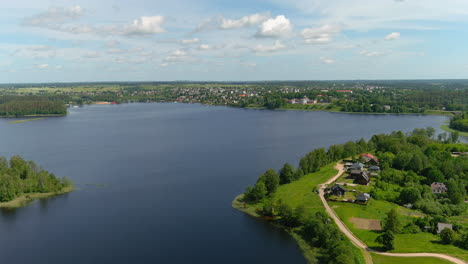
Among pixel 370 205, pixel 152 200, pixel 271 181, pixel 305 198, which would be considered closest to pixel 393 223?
pixel 370 205

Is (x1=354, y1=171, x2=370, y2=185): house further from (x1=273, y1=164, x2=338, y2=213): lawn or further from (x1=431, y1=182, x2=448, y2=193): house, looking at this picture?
(x1=431, y1=182, x2=448, y2=193): house

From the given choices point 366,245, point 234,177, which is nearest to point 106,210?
point 234,177

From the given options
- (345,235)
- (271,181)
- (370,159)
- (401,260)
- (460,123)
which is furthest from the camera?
(460,123)

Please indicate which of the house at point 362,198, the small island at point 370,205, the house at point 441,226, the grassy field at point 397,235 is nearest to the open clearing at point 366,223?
the small island at point 370,205

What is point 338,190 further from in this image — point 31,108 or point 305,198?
point 31,108

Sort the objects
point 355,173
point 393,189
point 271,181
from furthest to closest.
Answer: point 355,173 → point 271,181 → point 393,189

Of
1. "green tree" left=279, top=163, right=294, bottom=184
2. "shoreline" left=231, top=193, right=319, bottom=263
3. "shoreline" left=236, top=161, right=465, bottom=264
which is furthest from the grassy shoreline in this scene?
"green tree" left=279, top=163, right=294, bottom=184

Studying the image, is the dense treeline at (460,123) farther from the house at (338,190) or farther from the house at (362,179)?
the house at (338,190)

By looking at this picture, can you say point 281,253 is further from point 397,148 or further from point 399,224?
point 397,148
